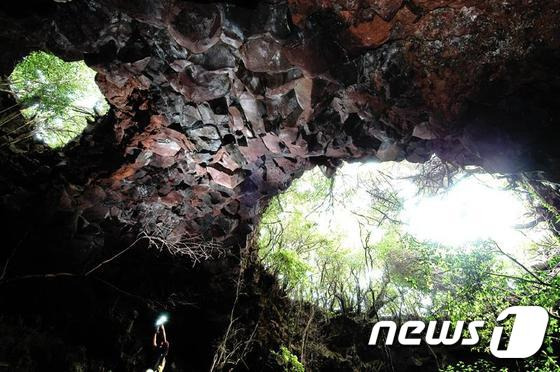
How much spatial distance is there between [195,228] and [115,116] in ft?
9.72

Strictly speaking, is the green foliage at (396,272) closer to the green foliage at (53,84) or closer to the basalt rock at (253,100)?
the basalt rock at (253,100)

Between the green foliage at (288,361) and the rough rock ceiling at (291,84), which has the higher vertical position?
the rough rock ceiling at (291,84)

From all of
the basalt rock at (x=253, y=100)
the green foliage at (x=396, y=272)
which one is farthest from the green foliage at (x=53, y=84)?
the green foliage at (x=396, y=272)

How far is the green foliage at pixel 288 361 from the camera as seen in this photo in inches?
277

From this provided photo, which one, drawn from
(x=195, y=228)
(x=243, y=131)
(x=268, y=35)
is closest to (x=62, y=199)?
(x=195, y=228)

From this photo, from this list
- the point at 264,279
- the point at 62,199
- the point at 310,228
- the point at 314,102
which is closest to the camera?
the point at 314,102

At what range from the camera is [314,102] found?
471 centimetres

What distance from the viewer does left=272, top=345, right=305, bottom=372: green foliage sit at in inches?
277

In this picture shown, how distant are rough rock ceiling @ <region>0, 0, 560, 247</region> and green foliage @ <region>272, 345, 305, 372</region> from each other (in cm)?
389

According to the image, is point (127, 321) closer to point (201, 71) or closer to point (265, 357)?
point (265, 357)

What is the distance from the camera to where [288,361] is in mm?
A: 7227

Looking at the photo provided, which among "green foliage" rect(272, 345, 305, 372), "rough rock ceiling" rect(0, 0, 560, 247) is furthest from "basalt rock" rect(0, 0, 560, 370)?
"green foliage" rect(272, 345, 305, 372)

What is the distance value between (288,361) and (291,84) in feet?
19.4

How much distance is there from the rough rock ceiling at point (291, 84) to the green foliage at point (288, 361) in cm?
389
